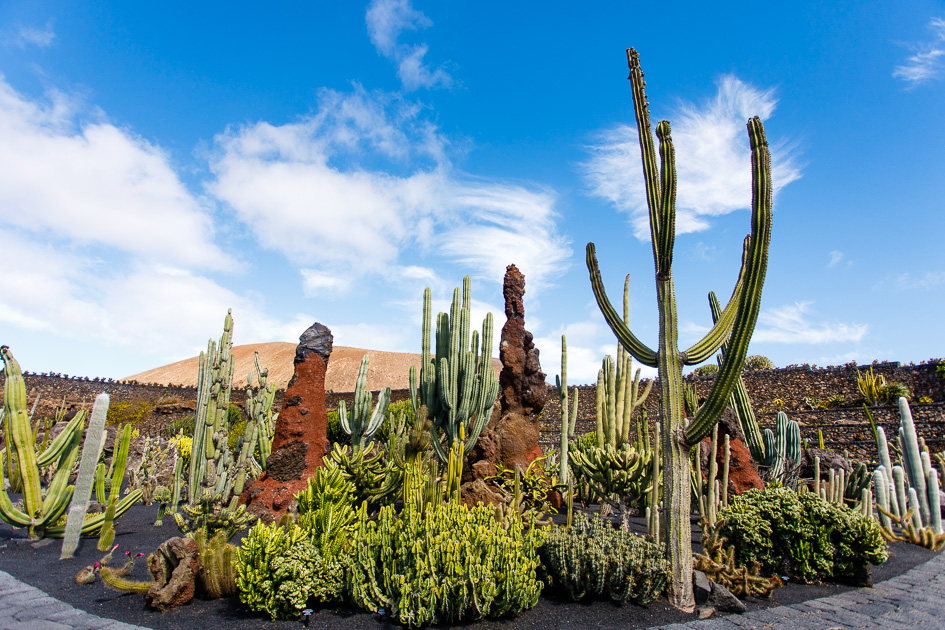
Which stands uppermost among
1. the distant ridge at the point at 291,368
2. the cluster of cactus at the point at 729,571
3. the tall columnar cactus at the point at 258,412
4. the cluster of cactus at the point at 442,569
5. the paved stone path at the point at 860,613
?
the distant ridge at the point at 291,368

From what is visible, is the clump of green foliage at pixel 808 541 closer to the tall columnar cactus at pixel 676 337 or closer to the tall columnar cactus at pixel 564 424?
the tall columnar cactus at pixel 676 337

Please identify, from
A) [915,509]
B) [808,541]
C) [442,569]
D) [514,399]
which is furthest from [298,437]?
[915,509]

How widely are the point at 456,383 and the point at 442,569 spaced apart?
14.0 ft

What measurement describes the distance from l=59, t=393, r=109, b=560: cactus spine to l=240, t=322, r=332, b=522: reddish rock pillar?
1722 millimetres

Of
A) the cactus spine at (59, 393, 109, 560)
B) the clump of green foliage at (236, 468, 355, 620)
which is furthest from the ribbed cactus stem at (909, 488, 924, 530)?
the cactus spine at (59, 393, 109, 560)

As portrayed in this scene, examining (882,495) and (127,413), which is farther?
(127,413)

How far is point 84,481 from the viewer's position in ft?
17.1

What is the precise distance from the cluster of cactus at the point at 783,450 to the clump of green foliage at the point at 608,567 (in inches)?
220

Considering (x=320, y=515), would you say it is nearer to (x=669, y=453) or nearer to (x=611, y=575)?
(x=611, y=575)

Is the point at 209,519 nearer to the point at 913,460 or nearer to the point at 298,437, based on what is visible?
the point at 298,437

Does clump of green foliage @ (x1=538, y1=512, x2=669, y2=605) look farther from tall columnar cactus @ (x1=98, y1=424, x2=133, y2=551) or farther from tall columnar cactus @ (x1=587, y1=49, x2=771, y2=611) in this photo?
tall columnar cactus @ (x1=98, y1=424, x2=133, y2=551)

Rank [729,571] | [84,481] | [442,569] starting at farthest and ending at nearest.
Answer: [84,481]
[729,571]
[442,569]

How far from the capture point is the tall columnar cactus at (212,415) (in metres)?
5.76

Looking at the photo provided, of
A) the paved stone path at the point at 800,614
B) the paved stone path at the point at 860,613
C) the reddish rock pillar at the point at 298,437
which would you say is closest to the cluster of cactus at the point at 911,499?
the paved stone path at the point at 860,613
